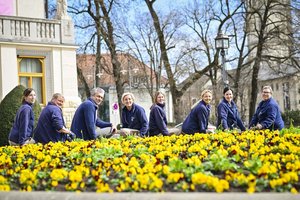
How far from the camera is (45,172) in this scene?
5.62 m

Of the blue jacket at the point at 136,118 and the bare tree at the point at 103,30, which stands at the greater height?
the bare tree at the point at 103,30

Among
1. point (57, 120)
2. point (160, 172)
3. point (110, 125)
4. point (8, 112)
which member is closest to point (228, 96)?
point (110, 125)

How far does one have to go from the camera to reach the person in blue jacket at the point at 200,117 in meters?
10.0

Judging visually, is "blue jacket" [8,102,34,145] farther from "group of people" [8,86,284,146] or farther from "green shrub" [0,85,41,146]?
"green shrub" [0,85,41,146]

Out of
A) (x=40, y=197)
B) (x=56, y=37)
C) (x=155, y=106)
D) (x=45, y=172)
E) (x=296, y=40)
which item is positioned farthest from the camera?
(x=296, y=40)

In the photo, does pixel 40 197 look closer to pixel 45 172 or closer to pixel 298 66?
pixel 45 172

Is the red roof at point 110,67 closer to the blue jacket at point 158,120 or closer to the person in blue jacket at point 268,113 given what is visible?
the blue jacket at point 158,120

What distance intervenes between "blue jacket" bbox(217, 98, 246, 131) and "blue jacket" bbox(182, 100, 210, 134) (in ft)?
2.56

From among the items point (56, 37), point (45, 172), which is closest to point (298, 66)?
point (56, 37)

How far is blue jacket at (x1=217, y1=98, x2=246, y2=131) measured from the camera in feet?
36.1

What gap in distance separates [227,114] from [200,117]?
148cm

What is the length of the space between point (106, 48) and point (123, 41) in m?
4.61

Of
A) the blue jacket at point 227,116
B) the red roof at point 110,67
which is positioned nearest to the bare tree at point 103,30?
the red roof at point 110,67

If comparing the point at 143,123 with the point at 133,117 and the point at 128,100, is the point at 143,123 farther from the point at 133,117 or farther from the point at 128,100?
the point at 128,100
